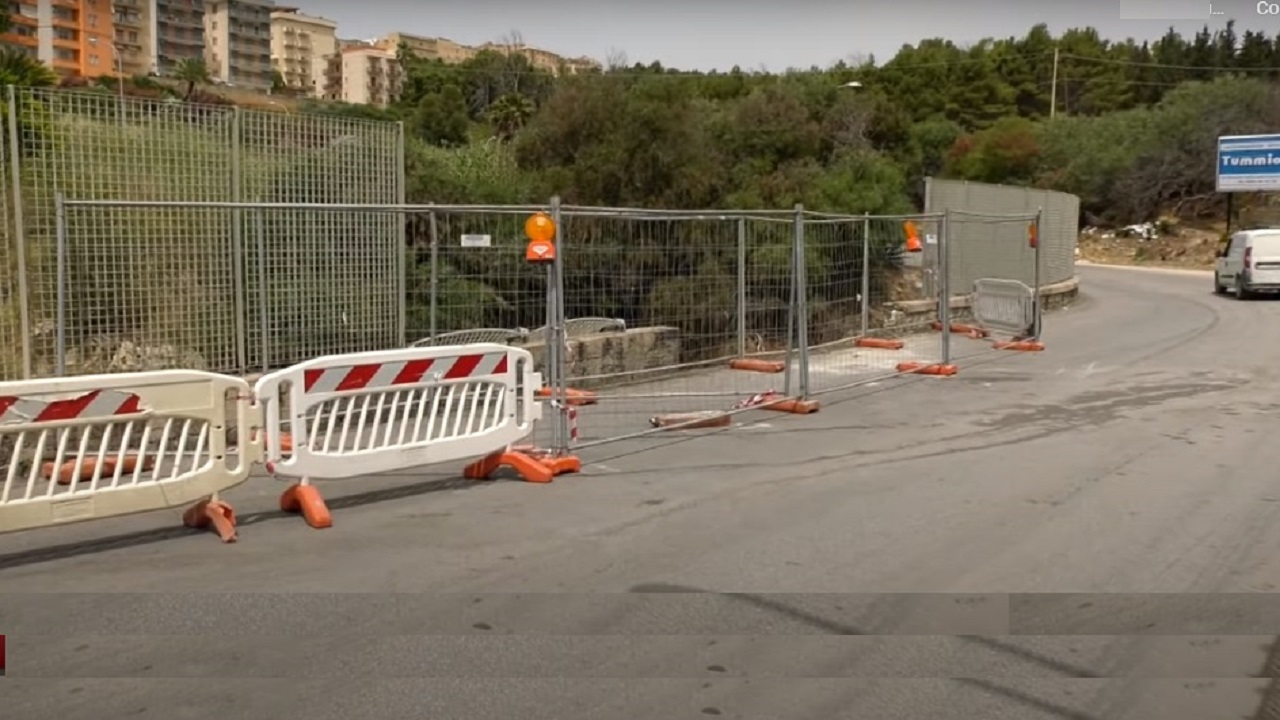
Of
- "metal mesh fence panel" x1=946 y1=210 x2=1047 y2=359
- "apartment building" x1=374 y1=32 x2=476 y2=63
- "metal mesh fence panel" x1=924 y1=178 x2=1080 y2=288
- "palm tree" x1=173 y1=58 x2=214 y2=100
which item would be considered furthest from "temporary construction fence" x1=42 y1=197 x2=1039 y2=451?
"apartment building" x1=374 y1=32 x2=476 y2=63

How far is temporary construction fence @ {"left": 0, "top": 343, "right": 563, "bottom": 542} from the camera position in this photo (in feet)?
21.4

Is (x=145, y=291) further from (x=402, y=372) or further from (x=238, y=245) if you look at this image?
(x=402, y=372)

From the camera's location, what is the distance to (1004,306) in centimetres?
1811

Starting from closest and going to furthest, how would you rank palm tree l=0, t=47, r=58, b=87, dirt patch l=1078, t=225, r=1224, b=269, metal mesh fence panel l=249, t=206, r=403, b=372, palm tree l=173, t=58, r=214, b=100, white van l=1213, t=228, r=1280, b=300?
metal mesh fence panel l=249, t=206, r=403, b=372
palm tree l=0, t=47, r=58, b=87
white van l=1213, t=228, r=1280, b=300
palm tree l=173, t=58, r=214, b=100
dirt patch l=1078, t=225, r=1224, b=269

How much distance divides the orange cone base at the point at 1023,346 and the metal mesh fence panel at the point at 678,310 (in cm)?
531

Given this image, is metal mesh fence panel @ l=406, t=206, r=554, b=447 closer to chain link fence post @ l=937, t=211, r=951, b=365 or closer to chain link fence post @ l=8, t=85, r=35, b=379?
chain link fence post @ l=8, t=85, r=35, b=379

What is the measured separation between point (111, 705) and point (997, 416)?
8.85m

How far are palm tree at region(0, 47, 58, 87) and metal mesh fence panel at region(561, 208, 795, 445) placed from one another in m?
5.71

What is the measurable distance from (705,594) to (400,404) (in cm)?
380

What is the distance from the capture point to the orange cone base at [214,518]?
22.3 feet

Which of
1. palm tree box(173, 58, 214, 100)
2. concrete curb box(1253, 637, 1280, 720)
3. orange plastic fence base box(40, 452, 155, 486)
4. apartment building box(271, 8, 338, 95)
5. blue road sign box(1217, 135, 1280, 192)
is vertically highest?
apartment building box(271, 8, 338, 95)

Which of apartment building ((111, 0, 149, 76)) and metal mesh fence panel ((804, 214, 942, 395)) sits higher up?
apartment building ((111, 0, 149, 76))

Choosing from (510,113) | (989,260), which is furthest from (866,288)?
(510,113)

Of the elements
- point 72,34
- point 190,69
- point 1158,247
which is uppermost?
point 72,34
